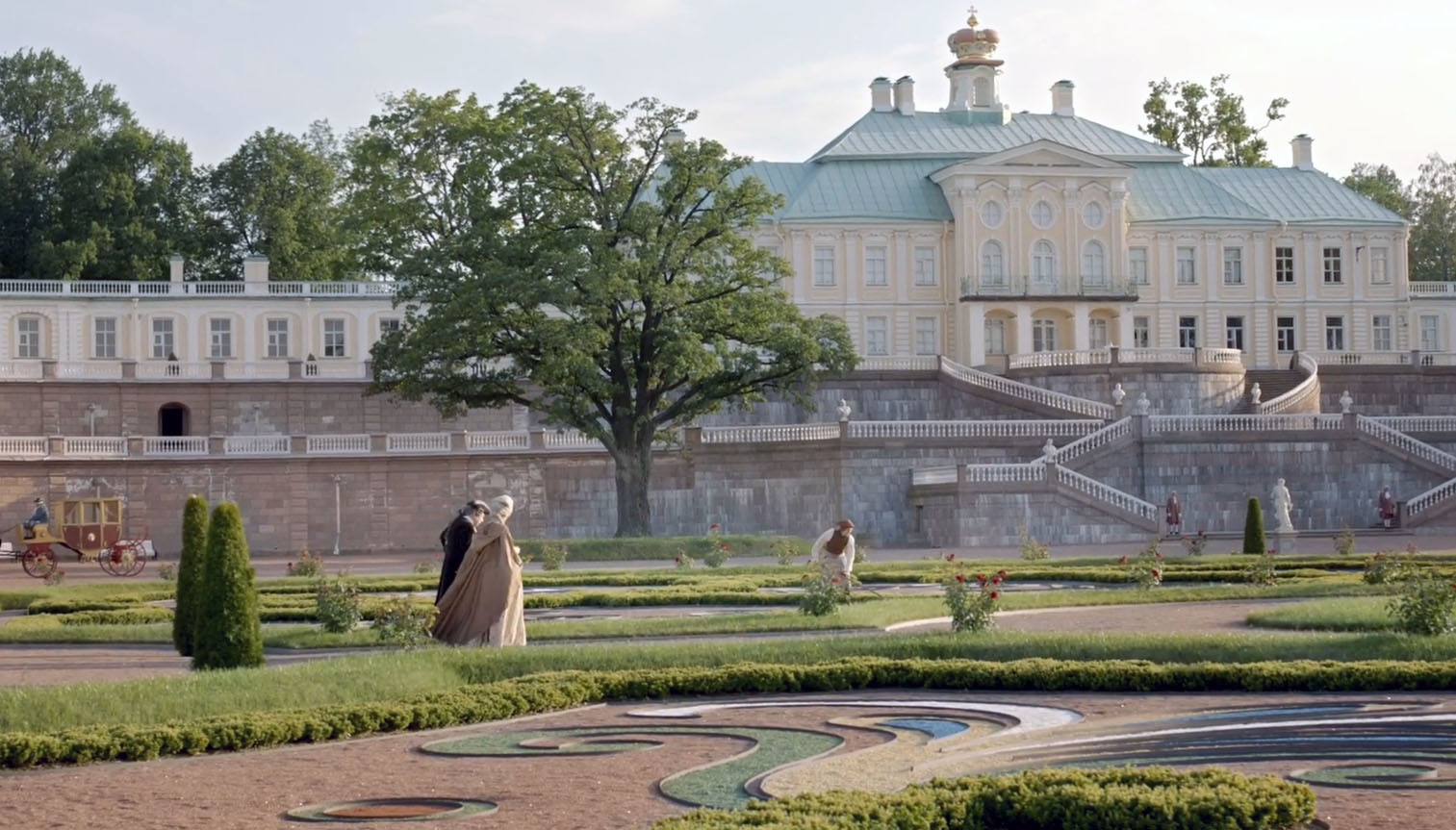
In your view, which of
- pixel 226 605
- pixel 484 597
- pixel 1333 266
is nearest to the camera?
pixel 226 605

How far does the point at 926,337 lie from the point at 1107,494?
75.4ft

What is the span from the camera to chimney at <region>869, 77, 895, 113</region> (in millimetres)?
78438

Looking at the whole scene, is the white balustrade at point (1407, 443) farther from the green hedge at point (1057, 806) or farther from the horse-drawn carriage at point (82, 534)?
the green hedge at point (1057, 806)

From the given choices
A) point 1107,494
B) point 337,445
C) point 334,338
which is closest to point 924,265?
point 334,338

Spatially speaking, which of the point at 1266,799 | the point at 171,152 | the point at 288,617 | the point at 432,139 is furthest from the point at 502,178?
the point at 1266,799

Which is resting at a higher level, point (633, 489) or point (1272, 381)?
point (1272, 381)

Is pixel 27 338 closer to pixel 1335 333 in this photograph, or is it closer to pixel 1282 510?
pixel 1282 510

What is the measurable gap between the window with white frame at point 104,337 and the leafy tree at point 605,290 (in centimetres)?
2227

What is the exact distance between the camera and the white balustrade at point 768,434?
53844mm

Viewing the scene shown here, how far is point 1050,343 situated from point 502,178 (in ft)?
93.4

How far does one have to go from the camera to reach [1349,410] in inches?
2152

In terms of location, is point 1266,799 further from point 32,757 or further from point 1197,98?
point 1197,98

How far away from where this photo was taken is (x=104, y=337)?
68750mm

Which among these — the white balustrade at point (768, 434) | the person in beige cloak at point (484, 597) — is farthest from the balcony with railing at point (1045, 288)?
the person in beige cloak at point (484, 597)
